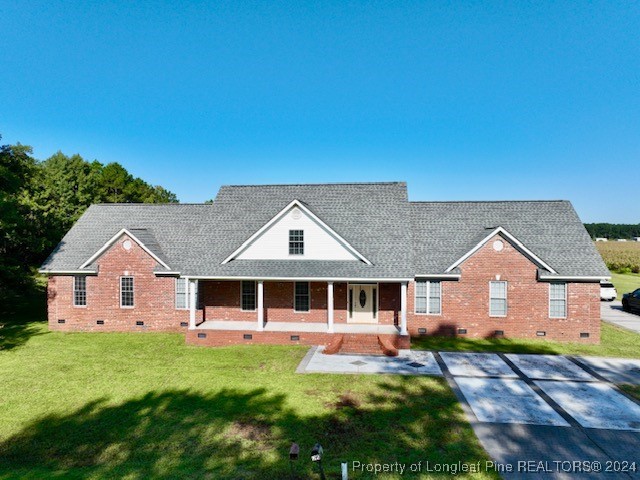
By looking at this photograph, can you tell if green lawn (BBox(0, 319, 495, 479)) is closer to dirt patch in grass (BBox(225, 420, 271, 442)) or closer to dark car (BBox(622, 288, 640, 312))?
dirt patch in grass (BBox(225, 420, 271, 442))

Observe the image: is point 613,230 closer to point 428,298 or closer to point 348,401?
point 428,298

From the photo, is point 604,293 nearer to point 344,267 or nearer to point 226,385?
point 344,267

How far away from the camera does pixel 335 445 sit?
8922 millimetres

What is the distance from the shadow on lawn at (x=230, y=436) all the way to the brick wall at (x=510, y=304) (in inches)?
304

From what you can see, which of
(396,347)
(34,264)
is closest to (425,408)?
(396,347)

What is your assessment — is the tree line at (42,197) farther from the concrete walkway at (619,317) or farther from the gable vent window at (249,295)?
the concrete walkway at (619,317)

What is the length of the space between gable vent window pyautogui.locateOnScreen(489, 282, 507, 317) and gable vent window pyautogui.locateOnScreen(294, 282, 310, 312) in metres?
9.47

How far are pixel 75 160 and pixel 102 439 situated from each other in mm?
53279

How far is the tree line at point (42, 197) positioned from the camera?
20375mm

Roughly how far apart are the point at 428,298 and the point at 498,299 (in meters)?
3.50

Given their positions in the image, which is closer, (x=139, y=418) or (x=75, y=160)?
(x=139, y=418)

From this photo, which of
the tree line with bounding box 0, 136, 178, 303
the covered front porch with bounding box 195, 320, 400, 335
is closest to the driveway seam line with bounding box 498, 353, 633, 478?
the covered front porch with bounding box 195, 320, 400, 335

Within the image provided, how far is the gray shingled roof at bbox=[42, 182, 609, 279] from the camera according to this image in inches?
717

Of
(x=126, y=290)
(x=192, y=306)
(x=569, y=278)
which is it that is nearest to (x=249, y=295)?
(x=192, y=306)
